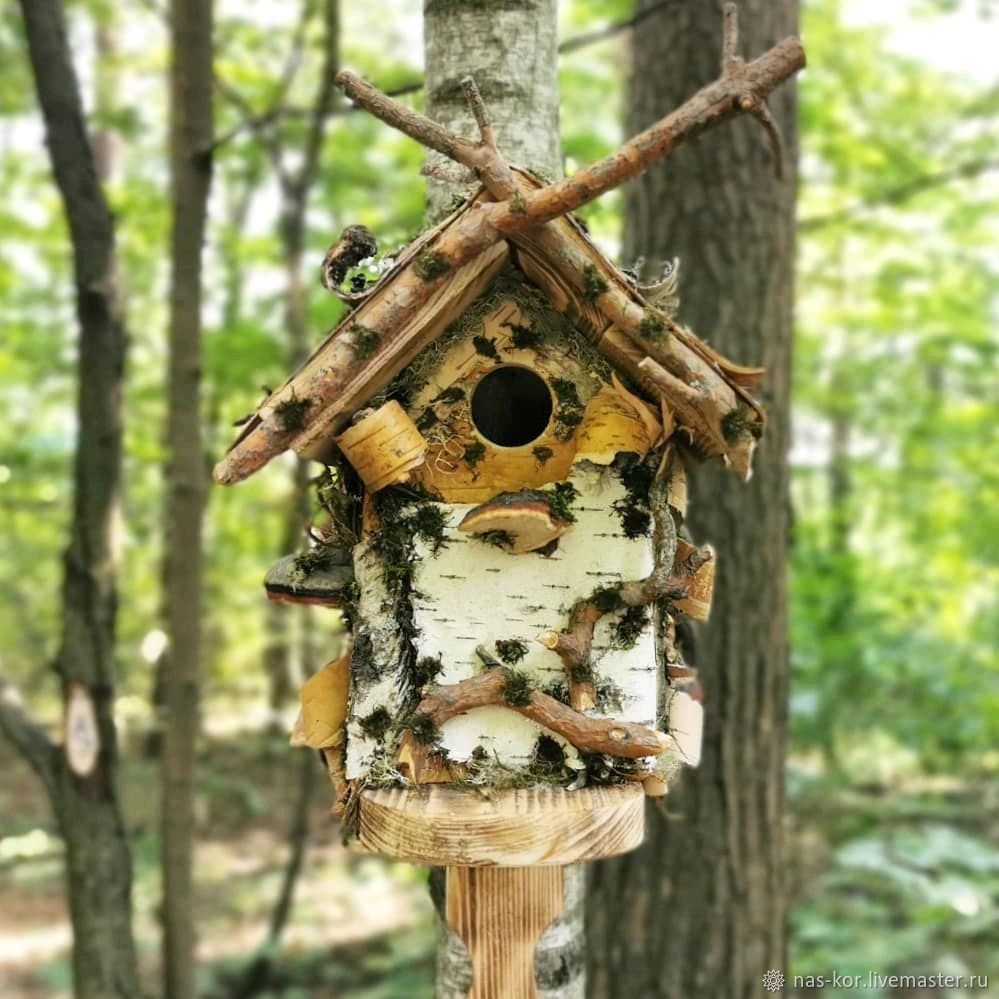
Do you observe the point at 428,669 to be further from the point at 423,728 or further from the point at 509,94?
the point at 509,94

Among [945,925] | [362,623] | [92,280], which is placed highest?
[92,280]

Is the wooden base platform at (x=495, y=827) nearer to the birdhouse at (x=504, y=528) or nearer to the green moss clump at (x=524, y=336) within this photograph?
the birdhouse at (x=504, y=528)

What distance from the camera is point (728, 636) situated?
2.97 m

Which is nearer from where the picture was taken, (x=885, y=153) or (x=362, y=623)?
(x=362, y=623)

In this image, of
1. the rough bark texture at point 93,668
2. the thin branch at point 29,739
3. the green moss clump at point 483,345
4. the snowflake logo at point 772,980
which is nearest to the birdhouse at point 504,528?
the green moss clump at point 483,345

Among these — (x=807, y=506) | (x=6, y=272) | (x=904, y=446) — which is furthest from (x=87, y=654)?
(x=807, y=506)

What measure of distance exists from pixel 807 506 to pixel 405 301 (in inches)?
429

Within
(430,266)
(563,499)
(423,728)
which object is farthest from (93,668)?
(430,266)

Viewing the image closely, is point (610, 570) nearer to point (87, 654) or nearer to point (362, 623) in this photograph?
point (362, 623)

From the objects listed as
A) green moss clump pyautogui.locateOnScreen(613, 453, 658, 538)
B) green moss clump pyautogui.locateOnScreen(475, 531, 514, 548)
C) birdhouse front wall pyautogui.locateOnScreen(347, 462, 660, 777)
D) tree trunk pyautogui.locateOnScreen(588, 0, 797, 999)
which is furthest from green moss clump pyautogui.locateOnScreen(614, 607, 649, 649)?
tree trunk pyautogui.locateOnScreen(588, 0, 797, 999)

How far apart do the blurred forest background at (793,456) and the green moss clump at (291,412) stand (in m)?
2.51

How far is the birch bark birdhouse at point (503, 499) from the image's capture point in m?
1.52

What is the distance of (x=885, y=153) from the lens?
609cm

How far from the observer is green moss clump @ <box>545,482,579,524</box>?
5.23 feet
